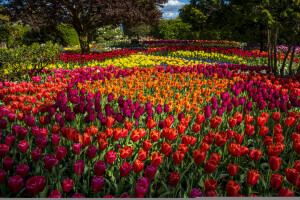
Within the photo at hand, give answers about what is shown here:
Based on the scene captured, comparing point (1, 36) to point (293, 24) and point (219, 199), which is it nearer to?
point (293, 24)

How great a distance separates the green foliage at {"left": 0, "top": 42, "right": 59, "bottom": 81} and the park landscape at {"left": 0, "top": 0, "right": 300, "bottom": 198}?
0.03 meters

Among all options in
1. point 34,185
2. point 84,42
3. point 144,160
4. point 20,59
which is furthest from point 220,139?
point 84,42

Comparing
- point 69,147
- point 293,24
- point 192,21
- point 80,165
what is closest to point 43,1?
point 293,24

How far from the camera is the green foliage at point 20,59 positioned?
6.65 metres

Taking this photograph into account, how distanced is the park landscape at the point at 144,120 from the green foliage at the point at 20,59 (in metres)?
0.03

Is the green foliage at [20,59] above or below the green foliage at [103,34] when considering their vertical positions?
below

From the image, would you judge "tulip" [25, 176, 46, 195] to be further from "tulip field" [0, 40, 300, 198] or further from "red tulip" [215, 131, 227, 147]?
"red tulip" [215, 131, 227, 147]

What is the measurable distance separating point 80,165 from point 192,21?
29.2 m

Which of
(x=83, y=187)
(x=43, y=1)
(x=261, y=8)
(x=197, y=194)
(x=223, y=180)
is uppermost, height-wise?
(x=43, y=1)

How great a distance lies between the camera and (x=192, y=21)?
28844 millimetres

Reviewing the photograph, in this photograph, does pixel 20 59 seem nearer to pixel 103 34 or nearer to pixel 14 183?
pixel 14 183

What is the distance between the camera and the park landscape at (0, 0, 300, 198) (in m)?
2.09

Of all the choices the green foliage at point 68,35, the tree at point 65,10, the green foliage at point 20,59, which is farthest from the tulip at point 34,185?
the green foliage at point 68,35

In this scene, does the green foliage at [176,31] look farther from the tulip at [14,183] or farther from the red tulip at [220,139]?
the tulip at [14,183]
